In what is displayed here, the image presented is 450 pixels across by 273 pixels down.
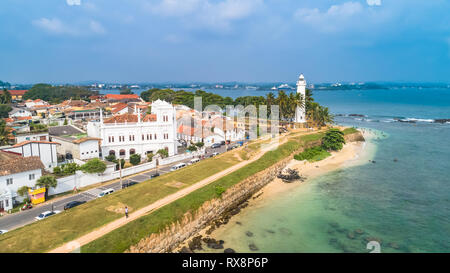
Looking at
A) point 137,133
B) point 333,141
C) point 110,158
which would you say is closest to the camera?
point 110,158

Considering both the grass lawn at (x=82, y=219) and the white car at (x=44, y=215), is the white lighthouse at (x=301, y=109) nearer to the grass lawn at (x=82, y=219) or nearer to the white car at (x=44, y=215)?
the grass lawn at (x=82, y=219)

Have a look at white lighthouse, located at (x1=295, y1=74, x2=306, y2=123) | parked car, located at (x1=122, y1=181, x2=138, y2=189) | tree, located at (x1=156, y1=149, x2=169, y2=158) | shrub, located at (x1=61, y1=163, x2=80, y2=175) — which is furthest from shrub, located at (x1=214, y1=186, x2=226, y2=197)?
white lighthouse, located at (x1=295, y1=74, x2=306, y2=123)

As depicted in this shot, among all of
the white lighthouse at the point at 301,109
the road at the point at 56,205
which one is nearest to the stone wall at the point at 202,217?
the road at the point at 56,205

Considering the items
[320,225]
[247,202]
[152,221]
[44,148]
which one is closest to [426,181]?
[320,225]

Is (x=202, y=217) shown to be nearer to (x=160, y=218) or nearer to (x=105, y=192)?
(x=160, y=218)

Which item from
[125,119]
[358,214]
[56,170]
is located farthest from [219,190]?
[125,119]

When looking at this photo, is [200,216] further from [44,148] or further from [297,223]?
[44,148]

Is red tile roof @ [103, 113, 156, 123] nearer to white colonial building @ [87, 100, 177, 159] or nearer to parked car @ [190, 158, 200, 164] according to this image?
white colonial building @ [87, 100, 177, 159]
